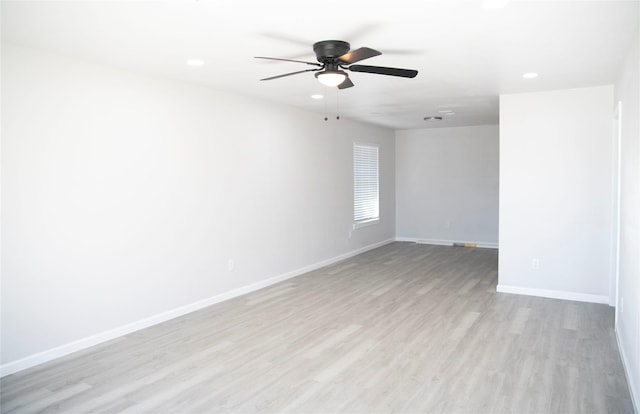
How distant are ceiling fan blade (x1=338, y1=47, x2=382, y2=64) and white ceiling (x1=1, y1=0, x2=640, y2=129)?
0.51 feet

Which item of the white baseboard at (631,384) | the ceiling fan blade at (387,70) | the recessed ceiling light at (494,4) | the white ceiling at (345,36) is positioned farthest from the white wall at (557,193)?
the recessed ceiling light at (494,4)

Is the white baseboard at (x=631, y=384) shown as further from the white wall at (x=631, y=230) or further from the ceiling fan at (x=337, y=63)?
the ceiling fan at (x=337, y=63)

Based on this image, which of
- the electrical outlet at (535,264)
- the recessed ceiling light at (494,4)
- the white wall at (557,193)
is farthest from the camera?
the electrical outlet at (535,264)

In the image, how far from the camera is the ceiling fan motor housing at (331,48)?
10.5 ft

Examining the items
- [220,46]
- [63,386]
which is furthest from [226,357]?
[220,46]

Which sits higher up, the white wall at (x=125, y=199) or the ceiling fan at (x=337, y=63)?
the ceiling fan at (x=337, y=63)

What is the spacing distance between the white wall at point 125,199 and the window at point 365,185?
6.56ft

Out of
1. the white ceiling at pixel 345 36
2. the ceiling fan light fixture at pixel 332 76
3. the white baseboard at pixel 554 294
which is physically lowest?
the white baseboard at pixel 554 294

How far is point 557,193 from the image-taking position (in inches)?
208

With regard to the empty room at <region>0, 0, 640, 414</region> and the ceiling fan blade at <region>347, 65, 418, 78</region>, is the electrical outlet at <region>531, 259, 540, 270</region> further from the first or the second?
the ceiling fan blade at <region>347, 65, 418, 78</region>

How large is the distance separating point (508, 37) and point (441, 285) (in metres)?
3.55

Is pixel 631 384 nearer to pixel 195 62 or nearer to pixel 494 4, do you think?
pixel 494 4

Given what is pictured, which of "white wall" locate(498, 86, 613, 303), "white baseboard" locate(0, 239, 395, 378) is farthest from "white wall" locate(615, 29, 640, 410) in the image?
"white baseboard" locate(0, 239, 395, 378)

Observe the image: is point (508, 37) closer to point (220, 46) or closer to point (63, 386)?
point (220, 46)
